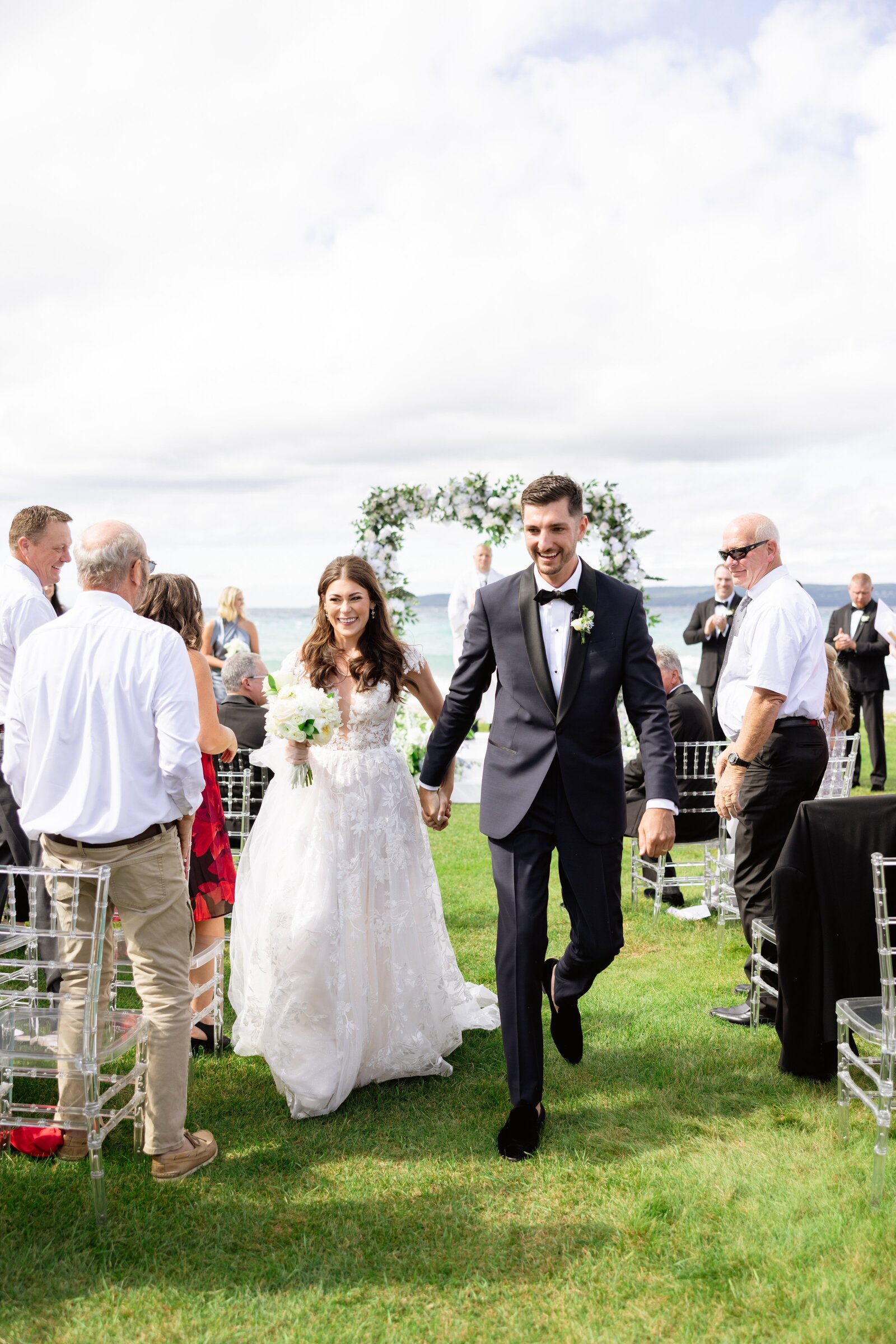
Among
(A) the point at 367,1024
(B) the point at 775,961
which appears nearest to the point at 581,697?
(A) the point at 367,1024

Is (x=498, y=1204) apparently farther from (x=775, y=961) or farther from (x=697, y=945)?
(x=697, y=945)

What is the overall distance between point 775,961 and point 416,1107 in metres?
1.88

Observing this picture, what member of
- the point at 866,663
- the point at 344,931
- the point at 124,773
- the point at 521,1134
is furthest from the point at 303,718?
the point at 866,663

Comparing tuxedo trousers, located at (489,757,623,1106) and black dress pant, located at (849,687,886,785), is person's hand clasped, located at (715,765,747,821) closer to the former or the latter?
tuxedo trousers, located at (489,757,623,1106)

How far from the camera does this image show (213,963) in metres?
4.54

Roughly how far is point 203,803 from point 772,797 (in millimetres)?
2574

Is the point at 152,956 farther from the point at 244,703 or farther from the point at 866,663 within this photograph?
the point at 866,663

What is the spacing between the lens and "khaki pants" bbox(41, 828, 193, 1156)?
11.2 feet

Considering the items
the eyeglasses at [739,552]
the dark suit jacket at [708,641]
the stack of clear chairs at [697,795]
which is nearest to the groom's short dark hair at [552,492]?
the eyeglasses at [739,552]

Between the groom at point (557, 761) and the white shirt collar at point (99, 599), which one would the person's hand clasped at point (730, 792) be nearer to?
the groom at point (557, 761)

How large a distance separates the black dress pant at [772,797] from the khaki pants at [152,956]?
8.63 ft

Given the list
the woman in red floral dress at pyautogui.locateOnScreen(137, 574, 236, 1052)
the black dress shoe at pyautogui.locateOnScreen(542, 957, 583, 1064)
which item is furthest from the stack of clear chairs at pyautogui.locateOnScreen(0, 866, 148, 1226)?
the black dress shoe at pyautogui.locateOnScreen(542, 957, 583, 1064)

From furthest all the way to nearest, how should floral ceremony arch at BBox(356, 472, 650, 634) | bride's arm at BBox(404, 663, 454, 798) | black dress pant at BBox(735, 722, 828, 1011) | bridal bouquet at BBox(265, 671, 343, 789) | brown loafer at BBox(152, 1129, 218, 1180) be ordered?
floral ceremony arch at BBox(356, 472, 650, 634), black dress pant at BBox(735, 722, 828, 1011), bride's arm at BBox(404, 663, 454, 798), bridal bouquet at BBox(265, 671, 343, 789), brown loafer at BBox(152, 1129, 218, 1180)

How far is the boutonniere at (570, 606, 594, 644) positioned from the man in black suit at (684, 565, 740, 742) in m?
7.78
